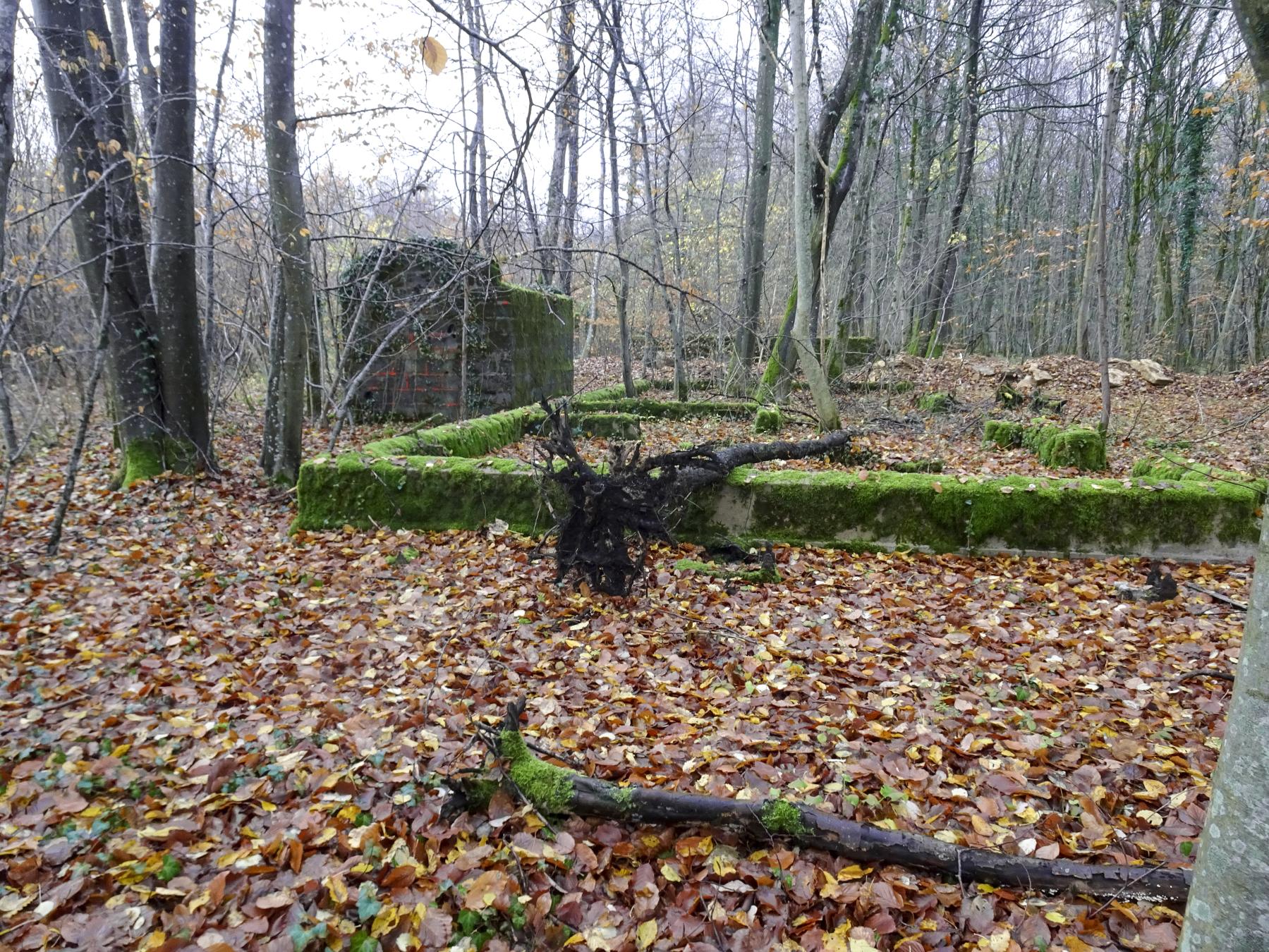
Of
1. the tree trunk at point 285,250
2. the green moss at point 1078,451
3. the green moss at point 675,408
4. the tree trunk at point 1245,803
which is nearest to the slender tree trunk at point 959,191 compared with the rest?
the green moss at point 675,408

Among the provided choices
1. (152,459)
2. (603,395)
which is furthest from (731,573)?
(603,395)

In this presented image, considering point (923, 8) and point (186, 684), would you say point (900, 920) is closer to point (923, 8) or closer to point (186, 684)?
point (186, 684)

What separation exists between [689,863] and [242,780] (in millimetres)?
2025

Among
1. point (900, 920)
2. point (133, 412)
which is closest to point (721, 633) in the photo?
point (900, 920)

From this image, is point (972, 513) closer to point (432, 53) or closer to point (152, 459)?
point (432, 53)

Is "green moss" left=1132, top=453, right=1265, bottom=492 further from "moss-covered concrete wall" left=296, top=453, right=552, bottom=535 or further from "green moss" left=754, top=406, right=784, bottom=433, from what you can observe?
"moss-covered concrete wall" left=296, top=453, right=552, bottom=535

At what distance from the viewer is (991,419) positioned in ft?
36.0

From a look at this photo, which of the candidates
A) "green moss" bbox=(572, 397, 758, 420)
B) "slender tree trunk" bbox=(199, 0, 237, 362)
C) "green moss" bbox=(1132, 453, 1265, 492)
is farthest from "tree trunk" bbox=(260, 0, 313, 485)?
"green moss" bbox=(1132, 453, 1265, 492)

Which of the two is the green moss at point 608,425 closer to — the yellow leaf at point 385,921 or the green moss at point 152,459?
the green moss at point 152,459

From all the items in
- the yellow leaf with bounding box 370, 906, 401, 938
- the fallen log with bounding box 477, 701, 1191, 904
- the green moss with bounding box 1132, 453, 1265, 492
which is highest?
the green moss with bounding box 1132, 453, 1265, 492

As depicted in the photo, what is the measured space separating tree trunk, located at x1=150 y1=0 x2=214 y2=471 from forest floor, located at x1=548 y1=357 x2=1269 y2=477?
3429 mm

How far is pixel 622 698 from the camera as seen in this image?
12.4ft

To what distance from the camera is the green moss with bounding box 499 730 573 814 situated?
285 centimetres

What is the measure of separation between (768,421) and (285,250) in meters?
6.61
